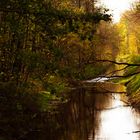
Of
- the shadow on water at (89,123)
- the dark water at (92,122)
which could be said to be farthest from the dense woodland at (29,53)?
the dark water at (92,122)

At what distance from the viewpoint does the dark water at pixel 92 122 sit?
61.8 feet

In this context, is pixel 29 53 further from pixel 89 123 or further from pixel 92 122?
pixel 92 122

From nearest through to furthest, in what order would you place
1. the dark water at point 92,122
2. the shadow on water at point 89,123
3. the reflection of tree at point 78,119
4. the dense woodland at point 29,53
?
the dense woodland at point 29,53 → the shadow on water at point 89,123 → the dark water at point 92,122 → the reflection of tree at point 78,119

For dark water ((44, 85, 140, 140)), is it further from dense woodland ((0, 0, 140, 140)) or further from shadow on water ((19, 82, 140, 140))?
dense woodland ((0, 0, 140, 140))

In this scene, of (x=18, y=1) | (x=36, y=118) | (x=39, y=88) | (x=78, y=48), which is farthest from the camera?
(x=78, y=48)

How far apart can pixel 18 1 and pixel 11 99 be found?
388cm

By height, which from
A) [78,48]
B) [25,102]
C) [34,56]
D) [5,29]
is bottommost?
Answer: [25,102]

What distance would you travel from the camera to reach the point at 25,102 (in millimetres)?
18109

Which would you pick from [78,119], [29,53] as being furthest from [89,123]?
[29,53]

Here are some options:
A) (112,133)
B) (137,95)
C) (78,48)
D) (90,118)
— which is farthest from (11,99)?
(78,48)

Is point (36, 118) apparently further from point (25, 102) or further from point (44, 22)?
point (44, 22)

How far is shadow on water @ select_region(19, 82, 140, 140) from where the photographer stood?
61.3 feet

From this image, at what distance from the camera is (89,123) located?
22.3 meters

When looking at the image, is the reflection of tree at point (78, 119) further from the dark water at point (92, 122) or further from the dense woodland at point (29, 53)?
the dense woodland at point (29, 53)
